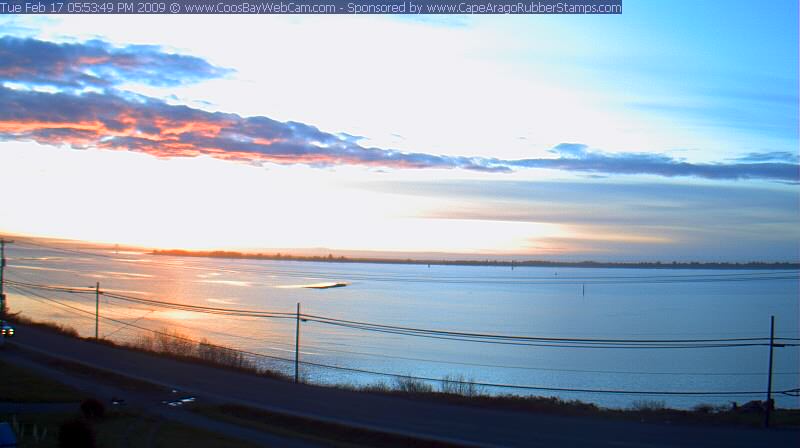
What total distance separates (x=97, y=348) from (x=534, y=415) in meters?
20.6

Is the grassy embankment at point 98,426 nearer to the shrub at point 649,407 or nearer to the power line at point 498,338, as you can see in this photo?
the power line at point 498,338

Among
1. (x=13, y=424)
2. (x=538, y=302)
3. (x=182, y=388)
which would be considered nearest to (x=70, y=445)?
(x=13, y=424)

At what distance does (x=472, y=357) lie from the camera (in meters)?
43.2

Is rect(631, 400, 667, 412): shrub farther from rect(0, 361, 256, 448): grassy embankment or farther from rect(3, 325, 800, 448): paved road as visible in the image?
rect(0, 361, 256, 448): grassy embankment

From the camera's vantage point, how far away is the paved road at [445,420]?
44.4ft

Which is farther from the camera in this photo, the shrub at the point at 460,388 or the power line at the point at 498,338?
the power line at the point at 498,338

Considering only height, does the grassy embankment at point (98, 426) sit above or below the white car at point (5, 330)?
above

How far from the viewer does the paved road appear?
1354 cm

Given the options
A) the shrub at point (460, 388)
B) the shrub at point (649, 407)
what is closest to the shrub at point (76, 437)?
the shrub at point (460, 388)

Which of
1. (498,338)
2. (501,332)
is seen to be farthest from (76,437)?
(501,332)

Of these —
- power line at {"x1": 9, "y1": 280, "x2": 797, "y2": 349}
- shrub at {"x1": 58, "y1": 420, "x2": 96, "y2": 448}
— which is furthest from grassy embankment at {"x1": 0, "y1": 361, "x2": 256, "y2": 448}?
power line at {"x1": 9, "y1": 280, "x2": 797, "y2": 349}

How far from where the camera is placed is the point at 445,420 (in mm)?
15680

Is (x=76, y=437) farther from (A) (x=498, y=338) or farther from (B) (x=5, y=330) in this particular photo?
(A) (x=498, y=338)

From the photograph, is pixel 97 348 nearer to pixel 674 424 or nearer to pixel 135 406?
pixel 135 406
